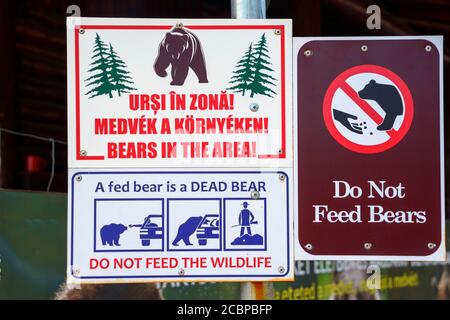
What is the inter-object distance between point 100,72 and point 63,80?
13.2 ft

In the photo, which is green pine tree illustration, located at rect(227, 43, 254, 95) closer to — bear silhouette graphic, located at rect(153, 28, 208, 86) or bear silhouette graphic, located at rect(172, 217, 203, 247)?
bear silhouette graphic, located at rect(153, 28, 208, 86)

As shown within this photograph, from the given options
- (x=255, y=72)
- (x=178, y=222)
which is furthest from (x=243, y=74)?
(x=178, y=222)

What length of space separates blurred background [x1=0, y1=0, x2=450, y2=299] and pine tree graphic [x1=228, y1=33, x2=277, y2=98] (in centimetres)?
234

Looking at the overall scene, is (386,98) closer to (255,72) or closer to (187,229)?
(255,72)

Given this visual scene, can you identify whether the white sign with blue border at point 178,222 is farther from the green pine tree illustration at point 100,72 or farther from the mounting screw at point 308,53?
the mounting screw at point 308,53

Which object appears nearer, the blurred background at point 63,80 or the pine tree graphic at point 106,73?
the pine tree graphic at point 106,73

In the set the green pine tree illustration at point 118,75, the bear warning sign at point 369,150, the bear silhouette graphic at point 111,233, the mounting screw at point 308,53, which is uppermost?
the mounting screw at point 308,53

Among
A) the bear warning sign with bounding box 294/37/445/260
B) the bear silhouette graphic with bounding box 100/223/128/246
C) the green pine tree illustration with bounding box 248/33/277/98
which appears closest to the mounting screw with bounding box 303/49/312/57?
the bear warning sign with bounding box 294/37/445/260

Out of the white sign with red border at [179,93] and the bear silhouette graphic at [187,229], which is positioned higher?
the white sign with red border at [179,93]

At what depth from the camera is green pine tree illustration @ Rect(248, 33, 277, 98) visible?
215 cm

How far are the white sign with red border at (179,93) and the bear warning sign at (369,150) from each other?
0.28ft

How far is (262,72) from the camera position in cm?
215

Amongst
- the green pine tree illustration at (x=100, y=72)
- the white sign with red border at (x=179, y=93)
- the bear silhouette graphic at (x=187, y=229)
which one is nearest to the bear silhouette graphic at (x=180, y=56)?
the white sign with red border at (x=179, y=93)

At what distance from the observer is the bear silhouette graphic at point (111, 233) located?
2115 millimetres
